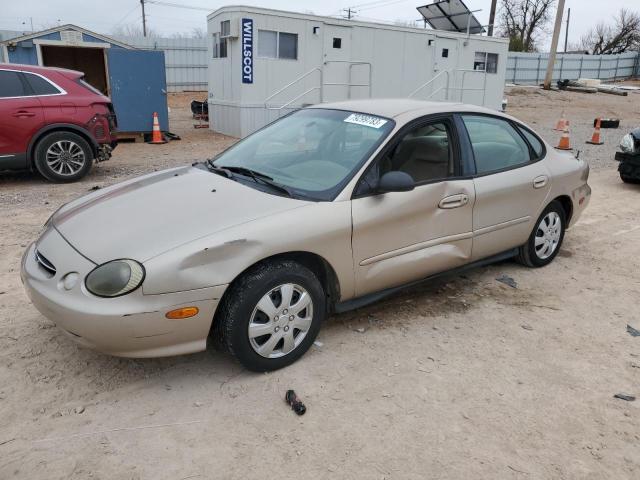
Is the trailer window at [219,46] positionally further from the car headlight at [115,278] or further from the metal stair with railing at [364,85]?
the car headlight at [115,278]

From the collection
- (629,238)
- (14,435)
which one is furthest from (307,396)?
(629,238)

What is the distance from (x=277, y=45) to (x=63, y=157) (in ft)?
24.0

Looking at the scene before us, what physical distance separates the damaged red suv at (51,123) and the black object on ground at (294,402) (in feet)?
21.7

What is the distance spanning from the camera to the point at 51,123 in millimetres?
7828

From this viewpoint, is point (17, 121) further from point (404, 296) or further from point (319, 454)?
point (319, 454)

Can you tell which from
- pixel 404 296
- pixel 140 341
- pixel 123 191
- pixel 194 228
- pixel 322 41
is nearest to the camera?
pixel 140 341

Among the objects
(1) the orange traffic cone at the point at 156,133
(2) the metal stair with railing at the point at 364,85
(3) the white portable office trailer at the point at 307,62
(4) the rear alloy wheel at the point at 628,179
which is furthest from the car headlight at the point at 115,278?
(2) the metal stair with railing at the point at 364,85

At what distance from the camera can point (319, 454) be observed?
2555 mm

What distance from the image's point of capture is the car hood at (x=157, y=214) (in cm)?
286

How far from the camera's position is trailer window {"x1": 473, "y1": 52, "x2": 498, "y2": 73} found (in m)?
18.2

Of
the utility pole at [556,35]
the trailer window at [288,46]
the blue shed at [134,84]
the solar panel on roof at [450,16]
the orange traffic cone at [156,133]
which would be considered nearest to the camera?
the blue shed at [134,84]

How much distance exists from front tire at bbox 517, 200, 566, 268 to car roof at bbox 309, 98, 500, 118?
1173 mm

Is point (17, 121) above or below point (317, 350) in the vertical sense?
above

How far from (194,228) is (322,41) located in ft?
41.5
